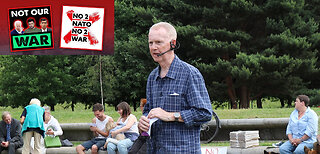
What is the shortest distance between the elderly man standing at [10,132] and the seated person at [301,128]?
6.57 meters

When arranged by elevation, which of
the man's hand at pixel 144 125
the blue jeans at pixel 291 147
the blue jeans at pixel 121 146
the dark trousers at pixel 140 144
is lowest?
the blue jeans at pixel 121 146

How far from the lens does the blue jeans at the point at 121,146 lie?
35.2ft

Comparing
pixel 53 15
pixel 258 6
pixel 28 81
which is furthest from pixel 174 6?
pixel 28 81

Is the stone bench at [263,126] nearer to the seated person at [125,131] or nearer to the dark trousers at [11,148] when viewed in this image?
the seated person at [125,131]

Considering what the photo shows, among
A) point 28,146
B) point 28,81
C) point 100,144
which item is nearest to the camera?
point 100,144

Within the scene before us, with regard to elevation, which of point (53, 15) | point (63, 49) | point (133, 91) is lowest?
point (133, 91)

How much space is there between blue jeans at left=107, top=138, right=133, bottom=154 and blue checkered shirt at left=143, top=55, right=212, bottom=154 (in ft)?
24.3

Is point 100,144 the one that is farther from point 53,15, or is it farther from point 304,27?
point 304,27

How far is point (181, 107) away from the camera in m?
3.33

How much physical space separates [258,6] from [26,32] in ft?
44.0

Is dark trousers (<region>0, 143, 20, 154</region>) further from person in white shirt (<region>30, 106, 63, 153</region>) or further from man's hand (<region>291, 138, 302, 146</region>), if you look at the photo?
man's hand (<region>291, 138, 302, 146</region>)

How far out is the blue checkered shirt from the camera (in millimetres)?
3285

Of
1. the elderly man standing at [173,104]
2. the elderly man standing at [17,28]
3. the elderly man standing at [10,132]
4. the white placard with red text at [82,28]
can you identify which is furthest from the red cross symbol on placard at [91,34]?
the elderly man standing at [173,104]

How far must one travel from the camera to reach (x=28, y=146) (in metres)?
12.5
